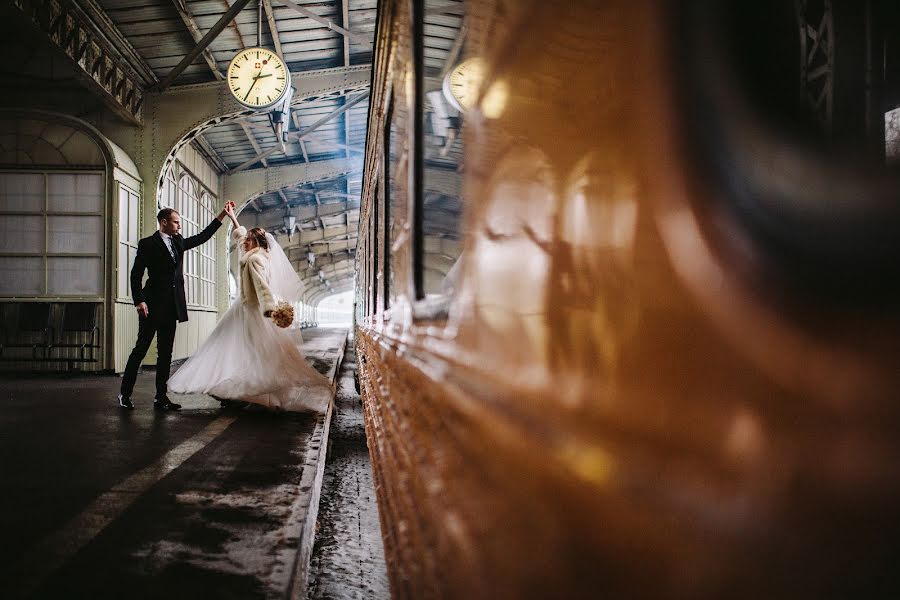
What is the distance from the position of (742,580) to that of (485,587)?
19.7 inches

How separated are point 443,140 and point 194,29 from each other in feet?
28.6

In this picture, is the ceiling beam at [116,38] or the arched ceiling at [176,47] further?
the arched ceiling at [176,47]

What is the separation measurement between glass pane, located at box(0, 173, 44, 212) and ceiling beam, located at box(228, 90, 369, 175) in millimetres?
4677

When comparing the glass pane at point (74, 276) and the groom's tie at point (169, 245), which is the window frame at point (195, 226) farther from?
the groom's tie at point (169, 245)

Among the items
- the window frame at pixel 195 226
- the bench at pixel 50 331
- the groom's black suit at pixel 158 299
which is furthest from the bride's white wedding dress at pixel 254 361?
the window frame at pixel 195 226

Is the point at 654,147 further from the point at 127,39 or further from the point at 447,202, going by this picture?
the point at 127,39

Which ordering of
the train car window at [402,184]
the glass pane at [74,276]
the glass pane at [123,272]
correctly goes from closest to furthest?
the train car window at [402,184] → the glass pane at [74,276] → the glass pane at [123,272]

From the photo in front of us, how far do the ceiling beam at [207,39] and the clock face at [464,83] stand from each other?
25.8ft

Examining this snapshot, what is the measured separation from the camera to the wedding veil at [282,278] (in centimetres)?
578

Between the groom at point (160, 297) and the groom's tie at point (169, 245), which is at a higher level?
the groom's tie at point (169, 245)

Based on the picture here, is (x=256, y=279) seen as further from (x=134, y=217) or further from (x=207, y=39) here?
(x=134, y=217)

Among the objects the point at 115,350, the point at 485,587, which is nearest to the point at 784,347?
the point at 485,587

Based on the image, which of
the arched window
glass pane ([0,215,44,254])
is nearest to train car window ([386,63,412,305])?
glass pane ([0,215,44,254])

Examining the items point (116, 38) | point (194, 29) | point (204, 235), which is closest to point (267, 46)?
point (194, 29)
